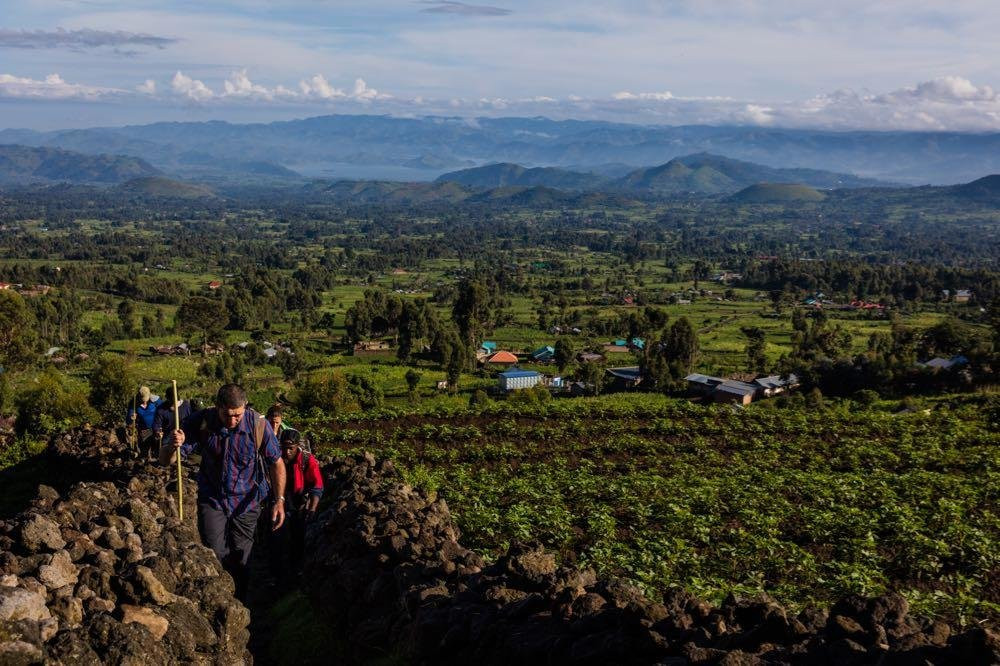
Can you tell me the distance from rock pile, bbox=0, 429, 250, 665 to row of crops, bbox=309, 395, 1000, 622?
15.5 ft

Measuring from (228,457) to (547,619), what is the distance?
375 cm

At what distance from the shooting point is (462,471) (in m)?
18.5

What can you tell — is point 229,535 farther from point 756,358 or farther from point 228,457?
point 756,358

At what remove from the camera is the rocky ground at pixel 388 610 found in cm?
579

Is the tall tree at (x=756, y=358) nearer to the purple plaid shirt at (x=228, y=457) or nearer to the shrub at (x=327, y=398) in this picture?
the shrub at (x=327, y=398)

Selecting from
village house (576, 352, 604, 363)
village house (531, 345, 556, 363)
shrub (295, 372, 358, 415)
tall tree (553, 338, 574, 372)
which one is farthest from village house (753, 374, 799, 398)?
shrub (295, 372, 358, 415)

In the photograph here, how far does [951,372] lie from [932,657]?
36.9 metres

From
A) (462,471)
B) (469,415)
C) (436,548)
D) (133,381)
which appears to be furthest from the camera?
(133,381)

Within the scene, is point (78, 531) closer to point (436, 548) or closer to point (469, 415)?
point (436, 548)

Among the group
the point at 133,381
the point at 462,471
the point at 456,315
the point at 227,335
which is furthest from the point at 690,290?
the point at 462,471

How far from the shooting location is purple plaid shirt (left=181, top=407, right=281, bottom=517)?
8.23 m

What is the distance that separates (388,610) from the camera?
845 cm

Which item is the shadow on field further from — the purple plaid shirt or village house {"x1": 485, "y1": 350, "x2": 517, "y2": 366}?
village house {"x1": 485, "y1": 350, "x2": 517, "y2": 366}

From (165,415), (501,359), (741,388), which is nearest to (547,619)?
(165,415)
